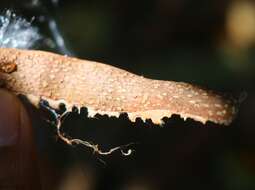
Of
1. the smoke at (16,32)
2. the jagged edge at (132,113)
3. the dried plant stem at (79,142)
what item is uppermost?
the smoke at (16,32)

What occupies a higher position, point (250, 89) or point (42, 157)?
point (250, 89)

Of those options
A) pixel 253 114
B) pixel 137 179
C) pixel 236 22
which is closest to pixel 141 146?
pixel 137 179

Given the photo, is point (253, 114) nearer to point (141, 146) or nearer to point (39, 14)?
point (141, 146)

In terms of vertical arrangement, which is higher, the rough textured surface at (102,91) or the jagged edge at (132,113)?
the rough textured surface at (102,91)
